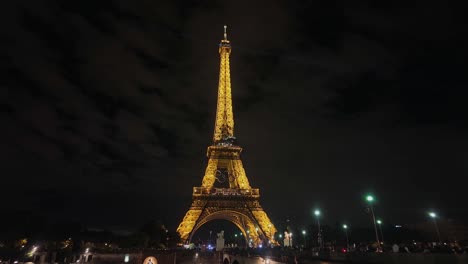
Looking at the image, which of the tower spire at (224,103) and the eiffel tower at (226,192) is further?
the tower spire at (224,103)

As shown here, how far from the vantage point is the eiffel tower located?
5138 cm

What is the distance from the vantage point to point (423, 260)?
12547 millimetres

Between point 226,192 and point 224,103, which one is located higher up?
point 224,103

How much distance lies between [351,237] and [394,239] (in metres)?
12.2

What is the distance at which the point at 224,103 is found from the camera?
64.2m

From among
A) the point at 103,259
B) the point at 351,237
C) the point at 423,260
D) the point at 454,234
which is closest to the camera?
the point at 423,260

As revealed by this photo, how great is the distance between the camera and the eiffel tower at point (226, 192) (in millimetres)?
51375

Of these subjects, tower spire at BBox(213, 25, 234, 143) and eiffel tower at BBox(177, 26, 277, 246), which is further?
tower spire at BBox(213, 25, 234, 143)

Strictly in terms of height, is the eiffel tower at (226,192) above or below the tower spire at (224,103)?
below

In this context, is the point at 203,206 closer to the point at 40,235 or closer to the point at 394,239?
the point at 40,235

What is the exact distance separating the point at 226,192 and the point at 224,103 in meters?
19.9

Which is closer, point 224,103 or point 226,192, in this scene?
point 226,192

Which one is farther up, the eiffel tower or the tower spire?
the tower spire

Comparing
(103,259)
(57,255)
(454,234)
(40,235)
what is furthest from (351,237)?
(40,235)
